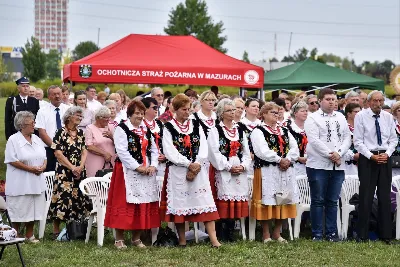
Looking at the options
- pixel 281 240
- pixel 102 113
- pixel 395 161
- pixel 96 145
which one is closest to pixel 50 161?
pixel 96 145

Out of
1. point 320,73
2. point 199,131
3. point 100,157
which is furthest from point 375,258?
point 320,73

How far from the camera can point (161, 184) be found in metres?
9.79

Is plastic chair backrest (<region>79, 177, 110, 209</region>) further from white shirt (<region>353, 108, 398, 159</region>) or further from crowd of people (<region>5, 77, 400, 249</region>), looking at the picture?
white shirt (<region>353, 108, 398, 159</region>)

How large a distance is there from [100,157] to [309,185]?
9.71 ft

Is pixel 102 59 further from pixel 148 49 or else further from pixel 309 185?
pixel 309 185

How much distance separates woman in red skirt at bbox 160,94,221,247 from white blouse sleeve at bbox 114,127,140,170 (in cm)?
40

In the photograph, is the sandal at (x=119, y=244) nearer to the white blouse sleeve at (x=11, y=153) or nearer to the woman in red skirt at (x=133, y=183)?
the woman in red skirt at (x=133, y=183)

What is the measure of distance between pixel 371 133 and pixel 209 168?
2077 mm

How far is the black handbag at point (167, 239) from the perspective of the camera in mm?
9289

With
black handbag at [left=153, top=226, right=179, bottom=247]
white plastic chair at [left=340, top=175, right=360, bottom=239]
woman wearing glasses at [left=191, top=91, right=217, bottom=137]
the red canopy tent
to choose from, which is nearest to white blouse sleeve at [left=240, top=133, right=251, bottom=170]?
woman wearing glasses at [left=191, top=91, right=217, bottom=137]

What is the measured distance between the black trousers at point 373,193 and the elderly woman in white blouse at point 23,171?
402 centimetres

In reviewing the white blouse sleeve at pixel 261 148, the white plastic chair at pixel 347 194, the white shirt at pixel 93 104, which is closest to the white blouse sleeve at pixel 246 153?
the white blouse sleeve at pixel 261 148

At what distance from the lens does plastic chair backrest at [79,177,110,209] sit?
376 inches

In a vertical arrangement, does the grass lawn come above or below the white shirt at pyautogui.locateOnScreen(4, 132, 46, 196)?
below
